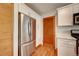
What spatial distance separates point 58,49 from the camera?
85.3 inches

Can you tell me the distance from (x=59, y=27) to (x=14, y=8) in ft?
3.44

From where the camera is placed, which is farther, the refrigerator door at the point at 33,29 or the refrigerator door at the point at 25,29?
the refrigerator door at the point at 33,29

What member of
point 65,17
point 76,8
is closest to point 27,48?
point 65,17

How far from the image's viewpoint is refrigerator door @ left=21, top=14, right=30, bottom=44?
205 cm

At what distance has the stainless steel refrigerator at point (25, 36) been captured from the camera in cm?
200

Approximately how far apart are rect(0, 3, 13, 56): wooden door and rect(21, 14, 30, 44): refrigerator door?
1.03 feet

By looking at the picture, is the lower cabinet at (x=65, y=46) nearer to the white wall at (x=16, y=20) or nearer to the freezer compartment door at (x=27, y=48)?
the white wall at (x=16, y=20)

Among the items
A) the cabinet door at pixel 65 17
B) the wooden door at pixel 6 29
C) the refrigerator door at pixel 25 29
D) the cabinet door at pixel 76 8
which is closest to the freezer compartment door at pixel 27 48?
the refrigerator door at pixel 25 29

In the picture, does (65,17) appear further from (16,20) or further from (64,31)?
(16,20)

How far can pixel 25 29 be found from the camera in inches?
83.4

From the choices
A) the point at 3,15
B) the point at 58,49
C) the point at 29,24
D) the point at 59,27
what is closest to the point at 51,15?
the point at 59,27

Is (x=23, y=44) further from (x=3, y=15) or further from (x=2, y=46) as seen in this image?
(x=3, y=15)

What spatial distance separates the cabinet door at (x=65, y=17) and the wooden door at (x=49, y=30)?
18 cm

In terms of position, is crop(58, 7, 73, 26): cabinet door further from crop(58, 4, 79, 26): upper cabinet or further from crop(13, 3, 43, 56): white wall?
crop(13, 3, 43, 56): white wall
